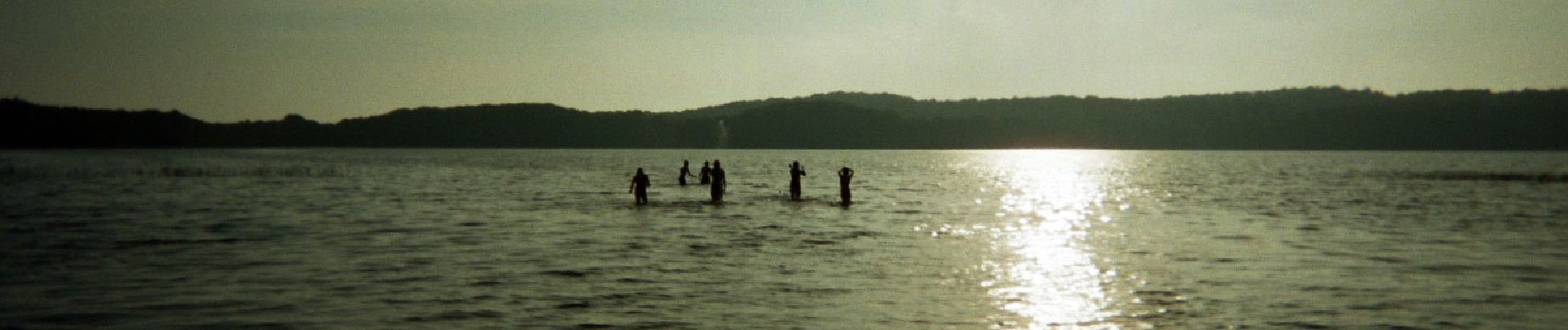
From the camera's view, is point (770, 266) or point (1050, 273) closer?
point (1050, 273)

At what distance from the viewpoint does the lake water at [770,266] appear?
16172mm

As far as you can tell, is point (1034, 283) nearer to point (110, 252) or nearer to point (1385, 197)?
point (110, 252)

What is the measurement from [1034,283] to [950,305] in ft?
11.3

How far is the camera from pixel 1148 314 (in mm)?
16312

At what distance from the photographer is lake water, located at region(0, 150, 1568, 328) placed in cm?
1617

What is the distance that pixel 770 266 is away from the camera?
74.9 feet

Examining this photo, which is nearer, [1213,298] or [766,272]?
[1213,298]

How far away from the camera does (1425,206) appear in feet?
166

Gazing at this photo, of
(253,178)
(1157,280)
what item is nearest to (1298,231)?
(1157,280)

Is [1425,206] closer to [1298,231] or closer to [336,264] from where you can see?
[1298,231]

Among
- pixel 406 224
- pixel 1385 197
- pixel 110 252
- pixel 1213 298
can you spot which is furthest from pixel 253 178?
pixel 1213 298

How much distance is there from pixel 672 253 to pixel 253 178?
212 ft

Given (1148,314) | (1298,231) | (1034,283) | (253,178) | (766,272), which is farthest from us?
(253,178)

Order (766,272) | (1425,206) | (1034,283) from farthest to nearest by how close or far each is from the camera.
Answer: (1425,206)
(766,272)
(1034,283)
